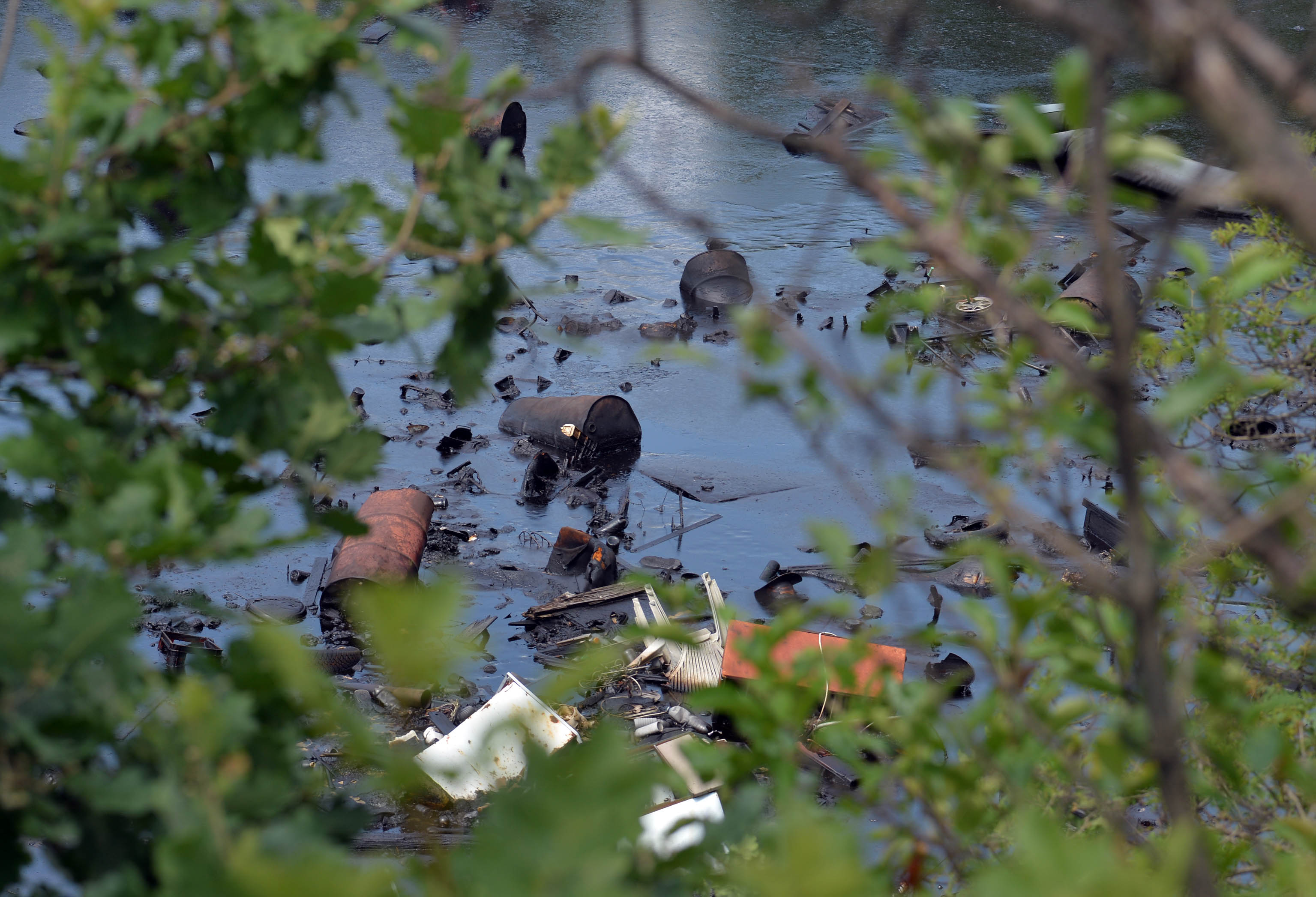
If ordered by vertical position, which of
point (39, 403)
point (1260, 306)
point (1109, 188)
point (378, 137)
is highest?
point (1109, 188)

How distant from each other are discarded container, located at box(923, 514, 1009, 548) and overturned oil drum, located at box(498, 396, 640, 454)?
5.11m

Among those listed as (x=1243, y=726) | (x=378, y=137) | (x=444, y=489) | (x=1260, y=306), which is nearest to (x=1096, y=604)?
(x=1243, y=726)

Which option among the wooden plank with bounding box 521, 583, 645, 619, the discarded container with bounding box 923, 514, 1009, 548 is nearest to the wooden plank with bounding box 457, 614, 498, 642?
the wooden plank with bounding box 521, 583, 645, 619

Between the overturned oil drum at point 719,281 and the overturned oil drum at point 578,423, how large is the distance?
4.95m

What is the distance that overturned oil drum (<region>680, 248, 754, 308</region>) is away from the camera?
2170cm

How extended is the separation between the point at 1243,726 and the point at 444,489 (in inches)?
589

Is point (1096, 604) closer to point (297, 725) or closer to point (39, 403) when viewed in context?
point (297, 725)

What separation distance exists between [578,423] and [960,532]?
6.07m

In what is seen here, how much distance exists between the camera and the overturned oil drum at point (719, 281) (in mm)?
21703

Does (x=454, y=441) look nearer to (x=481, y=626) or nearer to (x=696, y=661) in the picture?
→ (x=481, y=626)

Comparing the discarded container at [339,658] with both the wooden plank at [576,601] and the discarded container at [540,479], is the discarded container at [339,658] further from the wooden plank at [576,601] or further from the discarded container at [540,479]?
the discarded container at [540,479]

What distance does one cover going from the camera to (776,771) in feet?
6.13

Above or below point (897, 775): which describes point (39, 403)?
above

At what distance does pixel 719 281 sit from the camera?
21.8m
